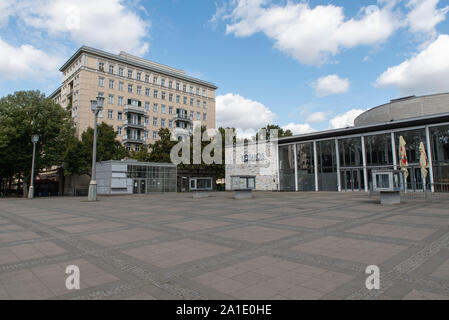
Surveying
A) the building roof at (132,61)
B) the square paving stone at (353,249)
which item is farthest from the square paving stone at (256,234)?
the building roof at (132,61)

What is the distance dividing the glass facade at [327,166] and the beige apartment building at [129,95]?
31.2 meters

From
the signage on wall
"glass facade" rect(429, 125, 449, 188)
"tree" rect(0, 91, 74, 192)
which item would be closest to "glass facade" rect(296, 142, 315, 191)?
the signage on wall

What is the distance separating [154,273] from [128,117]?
54455 mm

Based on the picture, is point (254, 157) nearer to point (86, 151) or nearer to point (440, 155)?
point (440, 155)

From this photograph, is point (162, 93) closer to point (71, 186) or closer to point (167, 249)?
point (71, 186)

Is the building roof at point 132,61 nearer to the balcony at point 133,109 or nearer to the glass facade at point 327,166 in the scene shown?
the balcony at point 133,109

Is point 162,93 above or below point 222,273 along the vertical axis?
above

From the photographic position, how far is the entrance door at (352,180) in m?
34.7

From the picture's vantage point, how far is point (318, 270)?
4898 mm

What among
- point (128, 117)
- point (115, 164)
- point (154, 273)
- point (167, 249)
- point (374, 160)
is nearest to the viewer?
point (154, 273)

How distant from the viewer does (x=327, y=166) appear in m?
37.9

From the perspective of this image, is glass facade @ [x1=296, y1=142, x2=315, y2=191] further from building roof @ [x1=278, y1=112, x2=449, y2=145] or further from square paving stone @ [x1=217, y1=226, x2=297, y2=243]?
square paving stone @ [x1=217, y1=226, x2=297, y2=243]

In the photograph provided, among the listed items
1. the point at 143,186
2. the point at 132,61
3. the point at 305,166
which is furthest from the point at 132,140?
the point at 305,166
